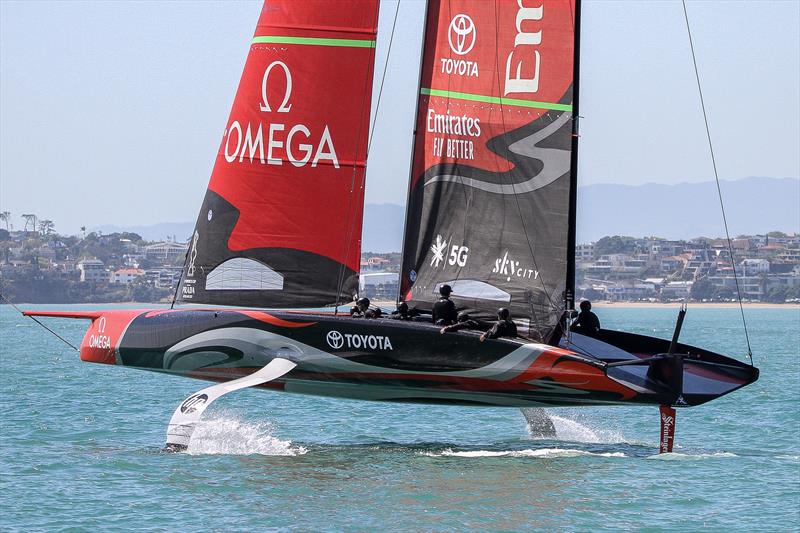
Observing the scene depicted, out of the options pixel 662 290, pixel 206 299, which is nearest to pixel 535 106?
pixel 206 299

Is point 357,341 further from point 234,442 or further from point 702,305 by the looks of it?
point 702,305

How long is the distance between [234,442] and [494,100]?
5.18 meters

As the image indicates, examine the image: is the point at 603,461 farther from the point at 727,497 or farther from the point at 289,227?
the point at 289,227

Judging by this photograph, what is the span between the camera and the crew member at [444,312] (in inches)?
572

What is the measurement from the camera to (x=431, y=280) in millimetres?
15570

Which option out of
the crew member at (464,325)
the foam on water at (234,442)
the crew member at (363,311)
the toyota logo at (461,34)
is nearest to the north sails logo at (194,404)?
the foam on water at (234,442)

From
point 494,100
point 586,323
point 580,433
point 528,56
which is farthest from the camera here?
point 580,433

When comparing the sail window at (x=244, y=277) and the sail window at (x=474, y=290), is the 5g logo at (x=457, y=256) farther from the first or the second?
the sail window at (x=244, y=277)

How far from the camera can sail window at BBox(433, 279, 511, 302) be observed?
15336 millimetres

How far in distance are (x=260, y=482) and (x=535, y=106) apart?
17.7ft

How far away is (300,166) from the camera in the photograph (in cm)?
1573

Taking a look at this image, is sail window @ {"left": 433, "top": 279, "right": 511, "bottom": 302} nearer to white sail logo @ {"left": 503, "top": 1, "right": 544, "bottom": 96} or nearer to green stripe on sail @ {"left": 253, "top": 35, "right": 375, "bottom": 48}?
white sail logo @ {"left": 503, "top": 1, "right": 544, "bottom": 96}

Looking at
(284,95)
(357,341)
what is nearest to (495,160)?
(284,95)

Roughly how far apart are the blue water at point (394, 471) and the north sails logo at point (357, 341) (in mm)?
1315
